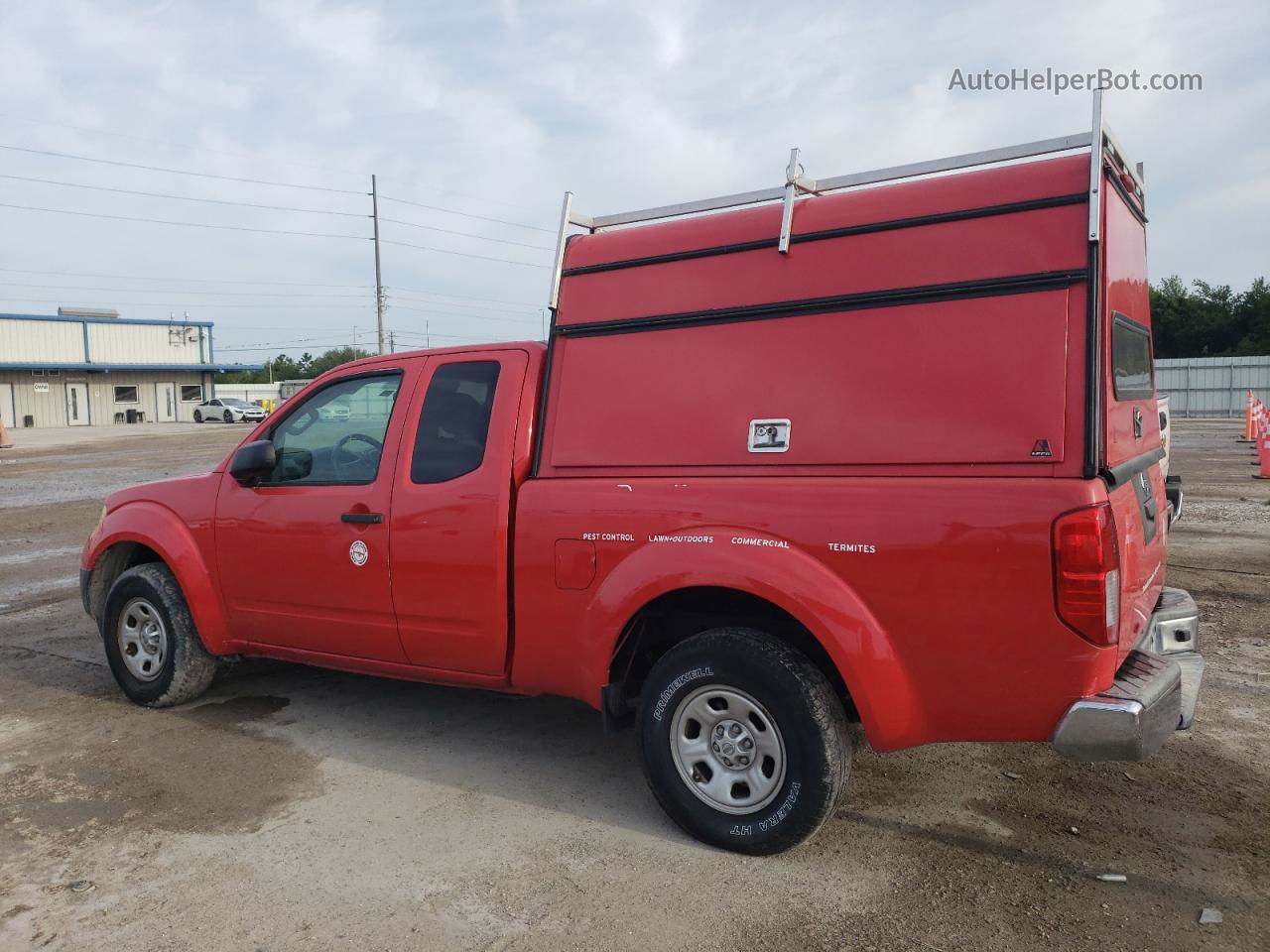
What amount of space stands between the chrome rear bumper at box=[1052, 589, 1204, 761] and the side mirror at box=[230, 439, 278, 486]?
378 cm

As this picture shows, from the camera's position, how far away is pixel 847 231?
3.74m

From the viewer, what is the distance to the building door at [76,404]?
5656 cm

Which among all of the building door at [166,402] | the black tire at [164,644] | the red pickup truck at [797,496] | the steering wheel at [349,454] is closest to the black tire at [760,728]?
the red pickup truck at [797,496]

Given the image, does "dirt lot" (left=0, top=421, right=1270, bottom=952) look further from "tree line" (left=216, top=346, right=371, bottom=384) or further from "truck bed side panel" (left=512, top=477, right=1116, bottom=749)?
"tree line" (left=216, top=346, right=371, bottom=384)

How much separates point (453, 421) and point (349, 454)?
2.19ft

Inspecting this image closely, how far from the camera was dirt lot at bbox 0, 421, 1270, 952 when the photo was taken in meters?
3.19

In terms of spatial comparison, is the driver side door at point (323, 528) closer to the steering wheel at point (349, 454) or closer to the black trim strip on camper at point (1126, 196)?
the steering wheel at point (349, 454)

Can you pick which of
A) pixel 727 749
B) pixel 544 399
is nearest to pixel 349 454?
pixel 544 399

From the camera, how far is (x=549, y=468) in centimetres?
423

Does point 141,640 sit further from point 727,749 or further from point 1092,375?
point 1092,375

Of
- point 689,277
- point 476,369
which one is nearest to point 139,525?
point 476,369

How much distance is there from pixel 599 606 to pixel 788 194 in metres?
1.78

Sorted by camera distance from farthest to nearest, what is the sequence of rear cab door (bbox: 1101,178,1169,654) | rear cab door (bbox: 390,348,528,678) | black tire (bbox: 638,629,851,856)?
rear cab door (bbox: 390,348,528,678) → black tire (bbox: 638,629,851,856) → rear cab door (bbox: 1101,178,1169,654)

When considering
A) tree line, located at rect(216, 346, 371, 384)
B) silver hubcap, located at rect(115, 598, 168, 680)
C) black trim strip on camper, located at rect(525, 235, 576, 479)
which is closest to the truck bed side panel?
black trim strip on camper, located at rect(525, 235, 576, 479)
